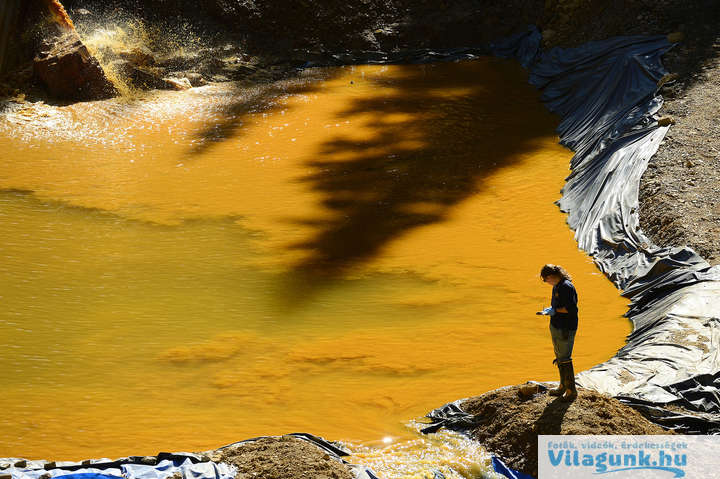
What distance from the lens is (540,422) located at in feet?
17.1

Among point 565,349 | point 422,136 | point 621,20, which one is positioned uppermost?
point 621,20

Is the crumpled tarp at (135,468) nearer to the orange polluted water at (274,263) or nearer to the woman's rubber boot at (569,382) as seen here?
the orange polluted water at (274,263)

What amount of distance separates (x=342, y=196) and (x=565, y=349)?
247 inches

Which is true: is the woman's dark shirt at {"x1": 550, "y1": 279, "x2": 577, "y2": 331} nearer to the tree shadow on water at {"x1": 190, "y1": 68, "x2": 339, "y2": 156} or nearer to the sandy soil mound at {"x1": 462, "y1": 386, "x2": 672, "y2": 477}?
the sandy soil mound at {"x1": 462, "y1": 386, "x2": 672, "y2": 477}

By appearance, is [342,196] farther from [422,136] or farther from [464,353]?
[464,353]

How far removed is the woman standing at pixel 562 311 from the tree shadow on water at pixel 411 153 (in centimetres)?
362

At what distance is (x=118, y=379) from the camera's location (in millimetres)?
6641

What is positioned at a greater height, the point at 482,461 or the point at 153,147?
the point at 153,147

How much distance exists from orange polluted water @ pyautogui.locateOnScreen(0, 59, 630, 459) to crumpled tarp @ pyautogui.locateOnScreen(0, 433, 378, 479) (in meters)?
0.56

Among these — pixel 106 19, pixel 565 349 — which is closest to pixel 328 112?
pixel 106 19

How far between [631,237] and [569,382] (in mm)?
4100

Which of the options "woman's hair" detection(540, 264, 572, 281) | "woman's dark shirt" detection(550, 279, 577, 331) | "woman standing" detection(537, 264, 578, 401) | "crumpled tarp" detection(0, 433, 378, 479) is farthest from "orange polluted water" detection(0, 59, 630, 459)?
"woman's hair" detection(540, 264, 572, 281)

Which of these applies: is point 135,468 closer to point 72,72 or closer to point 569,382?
point 569,382

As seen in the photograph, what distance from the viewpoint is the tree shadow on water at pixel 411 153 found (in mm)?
9664
